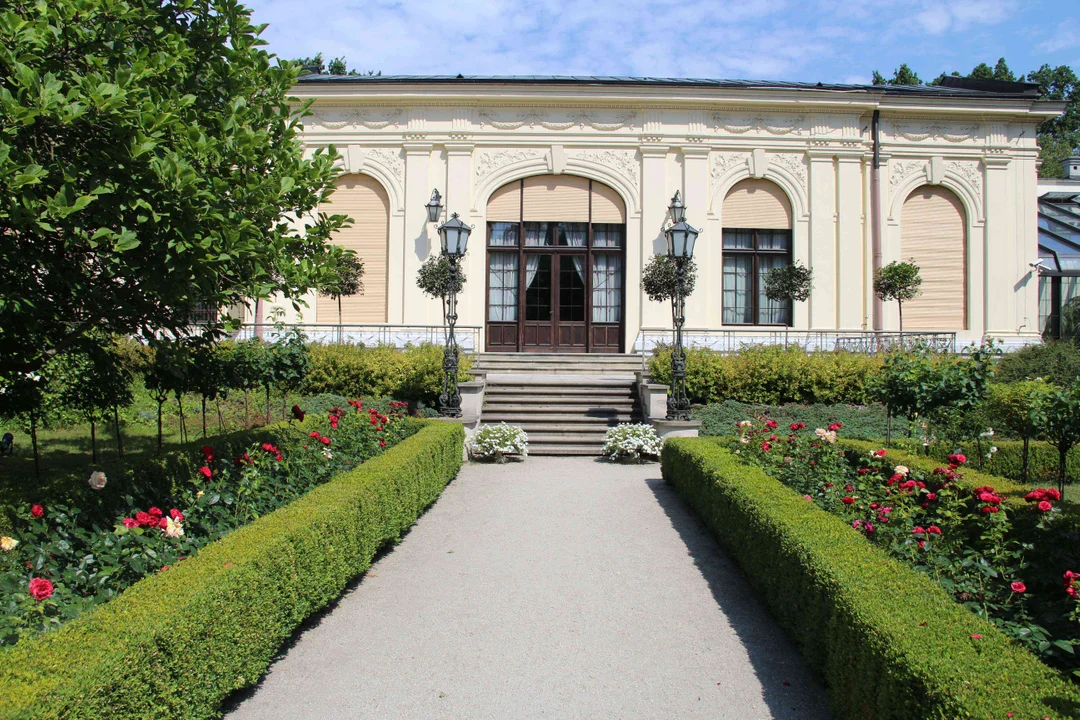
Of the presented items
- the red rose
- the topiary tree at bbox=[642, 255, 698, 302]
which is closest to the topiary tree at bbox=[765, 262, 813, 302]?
the topiary tree at bbox=[642, 255, 698, 302]

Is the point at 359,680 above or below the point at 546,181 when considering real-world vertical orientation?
below

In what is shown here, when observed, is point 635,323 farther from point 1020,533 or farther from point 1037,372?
point 1020,533

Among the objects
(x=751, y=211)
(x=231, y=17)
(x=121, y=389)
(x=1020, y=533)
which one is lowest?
(x=1020, y=533)

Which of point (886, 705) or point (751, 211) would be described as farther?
point (751, 211)

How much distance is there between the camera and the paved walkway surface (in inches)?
149

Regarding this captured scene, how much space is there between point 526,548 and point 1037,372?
12519 millimetres

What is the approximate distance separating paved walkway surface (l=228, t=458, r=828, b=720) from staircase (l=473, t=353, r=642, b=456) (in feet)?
17.1

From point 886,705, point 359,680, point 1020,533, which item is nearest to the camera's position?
point 886,705

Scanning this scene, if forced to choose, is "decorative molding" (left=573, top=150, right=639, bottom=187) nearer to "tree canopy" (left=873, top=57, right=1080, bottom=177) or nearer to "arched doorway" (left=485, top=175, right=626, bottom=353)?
"arched doorway" (left=485, top=175, right=626, bottom=353)

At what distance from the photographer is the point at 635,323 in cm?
1919

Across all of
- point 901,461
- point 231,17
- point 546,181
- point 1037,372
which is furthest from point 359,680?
point 546,181

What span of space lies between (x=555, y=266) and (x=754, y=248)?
529 centimetres

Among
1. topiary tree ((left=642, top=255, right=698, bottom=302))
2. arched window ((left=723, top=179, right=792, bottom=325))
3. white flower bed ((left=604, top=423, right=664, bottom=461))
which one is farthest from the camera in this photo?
arched window ((left=723, top=179, right=792, bottom=325))

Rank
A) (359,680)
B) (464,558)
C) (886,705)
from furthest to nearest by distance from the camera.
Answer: (464,558)
(359,680)
(886,705)
